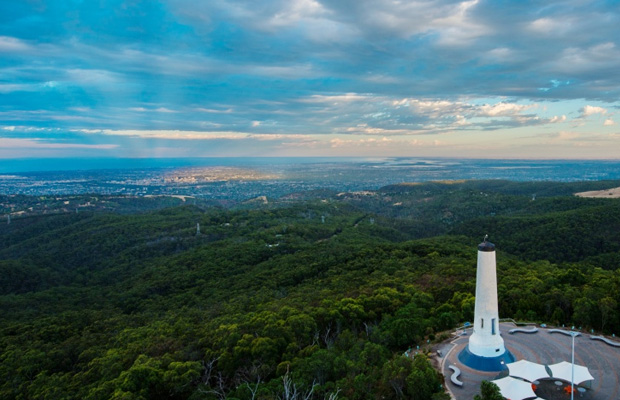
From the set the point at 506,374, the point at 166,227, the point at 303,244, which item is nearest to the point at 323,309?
the point at 506,374

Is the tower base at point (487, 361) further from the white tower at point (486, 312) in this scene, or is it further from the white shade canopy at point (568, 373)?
the white shade canopy at point (568, 373)

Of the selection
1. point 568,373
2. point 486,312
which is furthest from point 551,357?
point 486,312

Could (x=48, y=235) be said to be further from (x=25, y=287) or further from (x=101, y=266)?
(x=25, y=287)

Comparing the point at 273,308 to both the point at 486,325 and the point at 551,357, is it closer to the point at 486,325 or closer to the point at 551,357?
the point at 486,325

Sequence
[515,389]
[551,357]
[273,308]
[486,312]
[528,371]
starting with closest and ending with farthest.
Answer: [515,389], [528,371], [486,312], [551,357], [273,308]

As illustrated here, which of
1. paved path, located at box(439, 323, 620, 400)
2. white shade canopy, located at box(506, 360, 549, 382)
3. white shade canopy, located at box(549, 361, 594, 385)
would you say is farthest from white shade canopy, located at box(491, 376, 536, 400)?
white shade canopy, located at box(549, 361, 594, 385)

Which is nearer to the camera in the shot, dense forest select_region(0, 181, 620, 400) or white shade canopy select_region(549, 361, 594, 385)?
white shade canopy select_region(549, 361, 594, 385)

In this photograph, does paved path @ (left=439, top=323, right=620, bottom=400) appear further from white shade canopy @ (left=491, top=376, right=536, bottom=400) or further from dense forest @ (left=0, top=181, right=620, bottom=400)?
dense forest @ (left=0, top=181, right=620, bottom=400)
